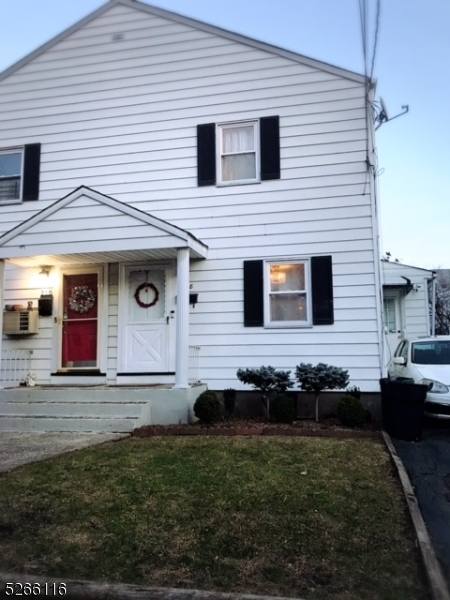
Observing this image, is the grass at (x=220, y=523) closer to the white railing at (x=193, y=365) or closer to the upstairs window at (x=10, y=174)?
the white railing at (x=193, y=365)

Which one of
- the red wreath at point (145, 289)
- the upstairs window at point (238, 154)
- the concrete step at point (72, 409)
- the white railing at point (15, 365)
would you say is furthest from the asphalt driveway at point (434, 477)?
the white railing at point (15, 365)

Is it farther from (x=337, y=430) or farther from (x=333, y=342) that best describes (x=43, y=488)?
(x=333, y=342)

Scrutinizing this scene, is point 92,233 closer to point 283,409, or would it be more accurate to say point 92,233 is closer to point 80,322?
point 80,322

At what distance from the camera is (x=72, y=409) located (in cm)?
757

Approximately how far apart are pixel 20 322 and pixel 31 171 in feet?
10.5

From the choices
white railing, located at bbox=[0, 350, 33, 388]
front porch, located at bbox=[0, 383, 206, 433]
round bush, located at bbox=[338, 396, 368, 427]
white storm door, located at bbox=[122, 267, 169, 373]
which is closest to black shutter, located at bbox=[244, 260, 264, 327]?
white storm door, located at bbox=[122, 267, 169, 373]

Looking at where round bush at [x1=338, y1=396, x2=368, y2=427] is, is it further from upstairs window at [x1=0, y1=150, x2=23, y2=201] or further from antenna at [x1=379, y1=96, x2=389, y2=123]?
upstairs window at [x1=0, y1=150, x2=23, y2=201]

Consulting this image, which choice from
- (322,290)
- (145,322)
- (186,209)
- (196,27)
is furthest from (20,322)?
(196,27)

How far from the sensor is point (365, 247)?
8539mm

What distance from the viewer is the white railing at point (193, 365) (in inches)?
336

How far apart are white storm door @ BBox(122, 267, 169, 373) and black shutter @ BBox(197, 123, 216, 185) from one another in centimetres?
192

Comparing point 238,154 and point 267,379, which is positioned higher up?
point 238,154

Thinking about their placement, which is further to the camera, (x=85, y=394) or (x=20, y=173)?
(x=20, y=173)

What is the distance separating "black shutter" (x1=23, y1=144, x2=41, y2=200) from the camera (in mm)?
10109
